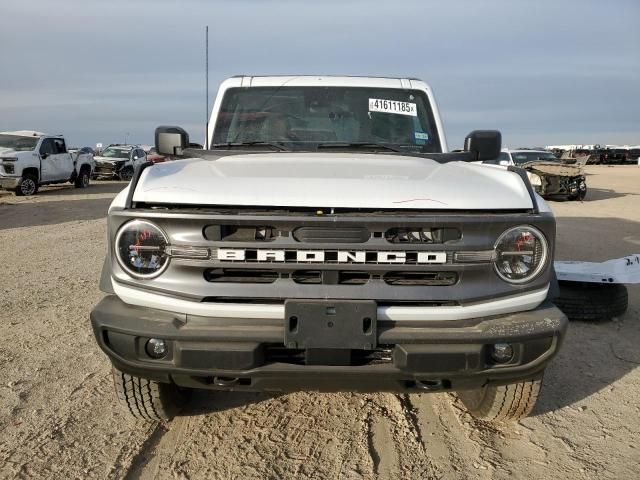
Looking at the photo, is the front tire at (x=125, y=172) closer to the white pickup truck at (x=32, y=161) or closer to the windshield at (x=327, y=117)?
the white pickup truck at (x=32, y=161)

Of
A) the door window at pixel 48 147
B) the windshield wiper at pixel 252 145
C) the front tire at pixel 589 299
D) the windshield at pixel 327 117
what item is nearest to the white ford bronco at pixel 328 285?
the windshield wiper at pixel 252 145

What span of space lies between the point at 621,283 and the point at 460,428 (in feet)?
8.32

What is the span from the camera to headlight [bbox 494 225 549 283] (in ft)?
8.59

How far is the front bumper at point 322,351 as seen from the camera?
8.16 feet

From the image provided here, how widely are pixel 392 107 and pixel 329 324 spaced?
2.40m

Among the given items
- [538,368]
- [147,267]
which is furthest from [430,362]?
[147,267]

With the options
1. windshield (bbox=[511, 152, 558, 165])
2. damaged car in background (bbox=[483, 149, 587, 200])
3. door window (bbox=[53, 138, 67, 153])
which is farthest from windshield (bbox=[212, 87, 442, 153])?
door window (bbox=[53, 138, 67, 153])

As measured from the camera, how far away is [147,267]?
2.62 m

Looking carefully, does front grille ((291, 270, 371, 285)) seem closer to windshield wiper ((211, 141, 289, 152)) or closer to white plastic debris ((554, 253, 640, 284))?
windshield wiper ((211, 141, 289, 152))

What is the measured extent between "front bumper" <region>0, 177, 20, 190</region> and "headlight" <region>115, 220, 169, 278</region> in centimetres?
1763

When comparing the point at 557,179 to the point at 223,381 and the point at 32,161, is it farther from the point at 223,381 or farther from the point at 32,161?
the point at 223,381

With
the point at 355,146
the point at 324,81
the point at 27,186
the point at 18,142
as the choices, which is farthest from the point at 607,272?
the point at 18,142

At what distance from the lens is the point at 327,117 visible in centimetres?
436

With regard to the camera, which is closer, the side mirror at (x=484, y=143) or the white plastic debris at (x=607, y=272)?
the side mirror at (x=484, y=143)
